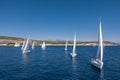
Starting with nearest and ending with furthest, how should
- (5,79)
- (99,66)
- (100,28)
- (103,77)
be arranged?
(5,79) → (103,77) → (99,66) → (100,28)

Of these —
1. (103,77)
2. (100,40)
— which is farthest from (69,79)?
(100,40)

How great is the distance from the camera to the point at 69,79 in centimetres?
4634

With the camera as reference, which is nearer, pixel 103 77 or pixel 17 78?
pixel 17 78

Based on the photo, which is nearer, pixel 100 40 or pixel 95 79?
pixel 95 79

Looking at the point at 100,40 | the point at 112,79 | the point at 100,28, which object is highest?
the point at 100,28

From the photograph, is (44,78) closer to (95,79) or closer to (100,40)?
(95,79)

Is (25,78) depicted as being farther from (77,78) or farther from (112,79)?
(112,79)

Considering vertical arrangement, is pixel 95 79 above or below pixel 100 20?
below

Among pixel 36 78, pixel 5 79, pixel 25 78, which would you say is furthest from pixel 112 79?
pixel 5 79

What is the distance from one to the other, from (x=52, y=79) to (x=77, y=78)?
732 centimetres

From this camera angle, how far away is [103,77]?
49.4m

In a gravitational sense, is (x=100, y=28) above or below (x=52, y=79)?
above

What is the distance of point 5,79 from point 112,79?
97.3ft

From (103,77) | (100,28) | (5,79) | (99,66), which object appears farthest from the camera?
(100,28)
